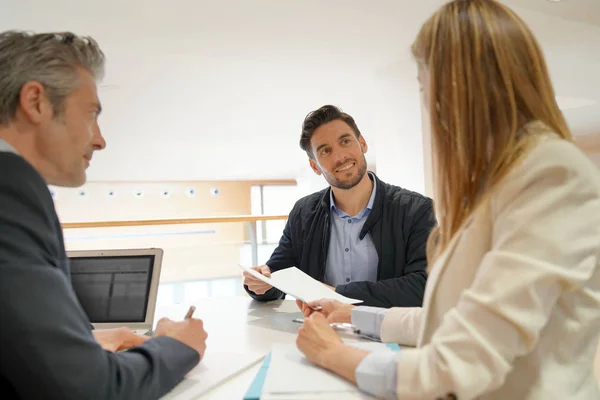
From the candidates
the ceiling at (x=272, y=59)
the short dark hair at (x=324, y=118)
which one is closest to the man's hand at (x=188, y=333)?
the short dark hair at (x=324, y=118)

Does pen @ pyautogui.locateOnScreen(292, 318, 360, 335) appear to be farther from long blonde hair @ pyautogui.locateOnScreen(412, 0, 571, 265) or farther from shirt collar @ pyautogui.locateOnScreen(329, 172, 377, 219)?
shirt collar @ pyautogui.locateOnScreen(329, 172, 377, 219)

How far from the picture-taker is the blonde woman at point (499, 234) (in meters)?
0.53

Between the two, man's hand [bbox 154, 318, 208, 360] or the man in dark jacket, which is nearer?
man's hand [bbox 154, 318, 208, 360]

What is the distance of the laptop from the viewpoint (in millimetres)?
1094

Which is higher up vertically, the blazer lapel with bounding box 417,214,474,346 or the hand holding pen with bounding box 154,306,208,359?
the blazer lapel with bounding box 417,214,474,346

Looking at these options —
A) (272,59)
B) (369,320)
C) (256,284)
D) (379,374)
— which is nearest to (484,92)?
(379,374)

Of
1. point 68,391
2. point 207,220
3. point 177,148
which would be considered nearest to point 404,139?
point 207,220

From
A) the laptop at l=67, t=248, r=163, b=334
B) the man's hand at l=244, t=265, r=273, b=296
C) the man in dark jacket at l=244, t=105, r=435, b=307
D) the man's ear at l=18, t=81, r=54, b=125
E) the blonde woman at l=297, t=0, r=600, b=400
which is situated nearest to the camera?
the blonde woman at l=297, t=0, r=600, b=400

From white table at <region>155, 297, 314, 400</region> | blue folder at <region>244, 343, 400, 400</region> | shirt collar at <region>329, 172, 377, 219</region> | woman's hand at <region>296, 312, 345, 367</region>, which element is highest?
shirt collar at <region>329, 172, 377, 219</region>

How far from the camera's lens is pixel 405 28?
2.90m

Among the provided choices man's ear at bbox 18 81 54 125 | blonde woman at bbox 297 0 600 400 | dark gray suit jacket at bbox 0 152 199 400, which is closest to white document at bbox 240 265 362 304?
blonde woman at bbox 297 0 600 400

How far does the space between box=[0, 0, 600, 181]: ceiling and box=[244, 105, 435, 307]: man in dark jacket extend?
114cm

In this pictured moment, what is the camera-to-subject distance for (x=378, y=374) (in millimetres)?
629

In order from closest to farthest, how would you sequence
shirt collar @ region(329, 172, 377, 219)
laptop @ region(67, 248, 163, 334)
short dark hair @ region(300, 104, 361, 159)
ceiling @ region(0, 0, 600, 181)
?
laptop @ region(67, 248, 163, 334) < shirt collar @ region(329, 172, 377, 219) < short dark hair @ region(300, 104, 361, 159) < ceiling @ region(0, 0, 600, 181)
